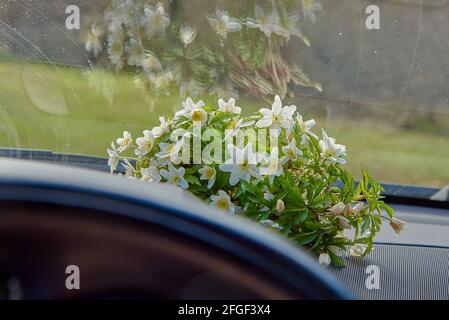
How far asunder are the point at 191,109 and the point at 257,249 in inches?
60.6

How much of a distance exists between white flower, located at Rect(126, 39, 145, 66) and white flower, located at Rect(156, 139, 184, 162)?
85cm

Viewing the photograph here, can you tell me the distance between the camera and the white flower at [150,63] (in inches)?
132

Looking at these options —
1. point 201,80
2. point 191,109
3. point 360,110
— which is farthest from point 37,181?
point 360,110

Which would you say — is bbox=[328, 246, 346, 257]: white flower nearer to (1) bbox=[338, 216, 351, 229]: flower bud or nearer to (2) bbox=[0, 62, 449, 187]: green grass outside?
(1) bbox=[338, 216, 351, 229]: flower bud

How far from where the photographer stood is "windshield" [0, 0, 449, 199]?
3381mm

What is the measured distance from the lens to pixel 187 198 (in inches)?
46.6

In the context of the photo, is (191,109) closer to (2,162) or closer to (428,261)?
(428,261)

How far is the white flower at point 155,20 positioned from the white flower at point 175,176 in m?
0.96

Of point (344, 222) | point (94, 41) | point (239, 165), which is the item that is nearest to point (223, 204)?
point (239, 165)

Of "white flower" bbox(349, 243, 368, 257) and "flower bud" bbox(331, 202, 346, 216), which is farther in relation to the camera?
"white flower" bbox(349, 243, 368, 257)

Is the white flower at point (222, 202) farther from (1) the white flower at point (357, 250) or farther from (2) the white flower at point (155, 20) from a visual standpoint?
(2) the white flower at point (155, 20)

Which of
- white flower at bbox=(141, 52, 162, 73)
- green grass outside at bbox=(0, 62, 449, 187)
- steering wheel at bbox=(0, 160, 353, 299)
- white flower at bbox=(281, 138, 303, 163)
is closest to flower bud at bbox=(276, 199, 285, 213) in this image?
white flower at bbox=(281, 138, 303, 163)

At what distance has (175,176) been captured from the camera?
8.25 ft

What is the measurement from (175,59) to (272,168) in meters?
1.03
